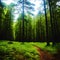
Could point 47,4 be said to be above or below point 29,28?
above

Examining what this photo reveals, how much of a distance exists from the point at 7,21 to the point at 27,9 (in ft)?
69.8

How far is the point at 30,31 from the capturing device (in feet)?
A: 218

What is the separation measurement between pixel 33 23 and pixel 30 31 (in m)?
4.17

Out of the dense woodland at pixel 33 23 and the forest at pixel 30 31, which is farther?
the dense woodland at pixel 33 23

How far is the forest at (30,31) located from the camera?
16.2 m

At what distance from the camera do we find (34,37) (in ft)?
232

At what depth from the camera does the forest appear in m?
16.2

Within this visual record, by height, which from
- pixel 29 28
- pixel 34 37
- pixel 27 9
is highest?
pixel 27 9

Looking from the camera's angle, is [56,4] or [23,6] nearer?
[56,4]

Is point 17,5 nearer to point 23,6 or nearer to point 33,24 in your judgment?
point 23,6

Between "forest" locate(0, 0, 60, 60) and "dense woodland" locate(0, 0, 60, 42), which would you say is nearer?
"forest" locate(0, 0, 60, 60)

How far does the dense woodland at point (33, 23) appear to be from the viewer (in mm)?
27888

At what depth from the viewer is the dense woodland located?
2789cm

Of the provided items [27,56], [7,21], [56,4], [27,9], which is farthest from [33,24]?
[27,56]
